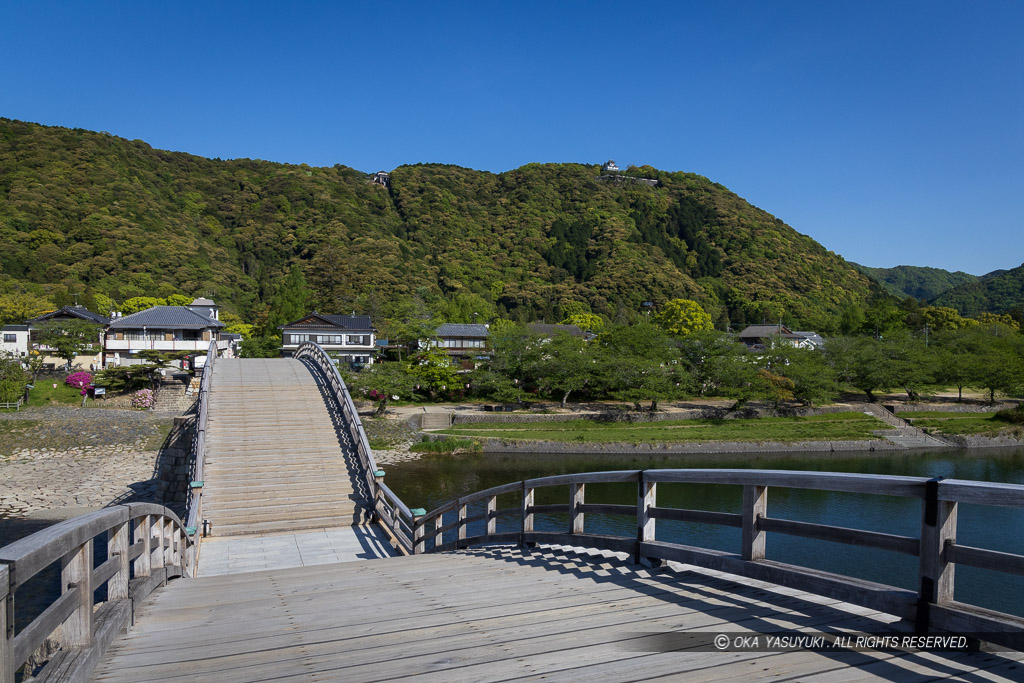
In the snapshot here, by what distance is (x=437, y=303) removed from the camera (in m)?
71.2

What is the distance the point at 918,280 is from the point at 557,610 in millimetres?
198046

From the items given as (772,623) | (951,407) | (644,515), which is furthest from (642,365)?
(772,623)

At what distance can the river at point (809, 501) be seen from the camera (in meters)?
15.4

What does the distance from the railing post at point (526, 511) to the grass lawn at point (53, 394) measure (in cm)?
3743

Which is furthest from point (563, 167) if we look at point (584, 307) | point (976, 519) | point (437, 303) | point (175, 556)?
point (175, 556)

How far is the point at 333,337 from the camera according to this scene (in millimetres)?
51469

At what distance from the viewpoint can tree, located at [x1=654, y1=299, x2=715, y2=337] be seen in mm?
72438

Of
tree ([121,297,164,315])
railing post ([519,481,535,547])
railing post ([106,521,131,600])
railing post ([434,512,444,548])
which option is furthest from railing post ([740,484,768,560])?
tree ([121,297,164,315])

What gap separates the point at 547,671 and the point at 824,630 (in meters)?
1.42

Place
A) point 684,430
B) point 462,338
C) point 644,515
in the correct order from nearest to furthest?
point 644,515 → point 684,430 → point 462,338

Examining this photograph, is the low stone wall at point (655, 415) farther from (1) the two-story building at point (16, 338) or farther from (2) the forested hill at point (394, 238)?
(1) the two-story building at point (16, 338)

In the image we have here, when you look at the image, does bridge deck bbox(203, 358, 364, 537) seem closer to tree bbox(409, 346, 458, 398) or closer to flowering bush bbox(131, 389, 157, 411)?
tree bbox(409, 346, 458, 398)

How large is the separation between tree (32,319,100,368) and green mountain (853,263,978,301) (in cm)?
16445

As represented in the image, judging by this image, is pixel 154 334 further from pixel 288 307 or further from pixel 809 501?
pixel 809 501
